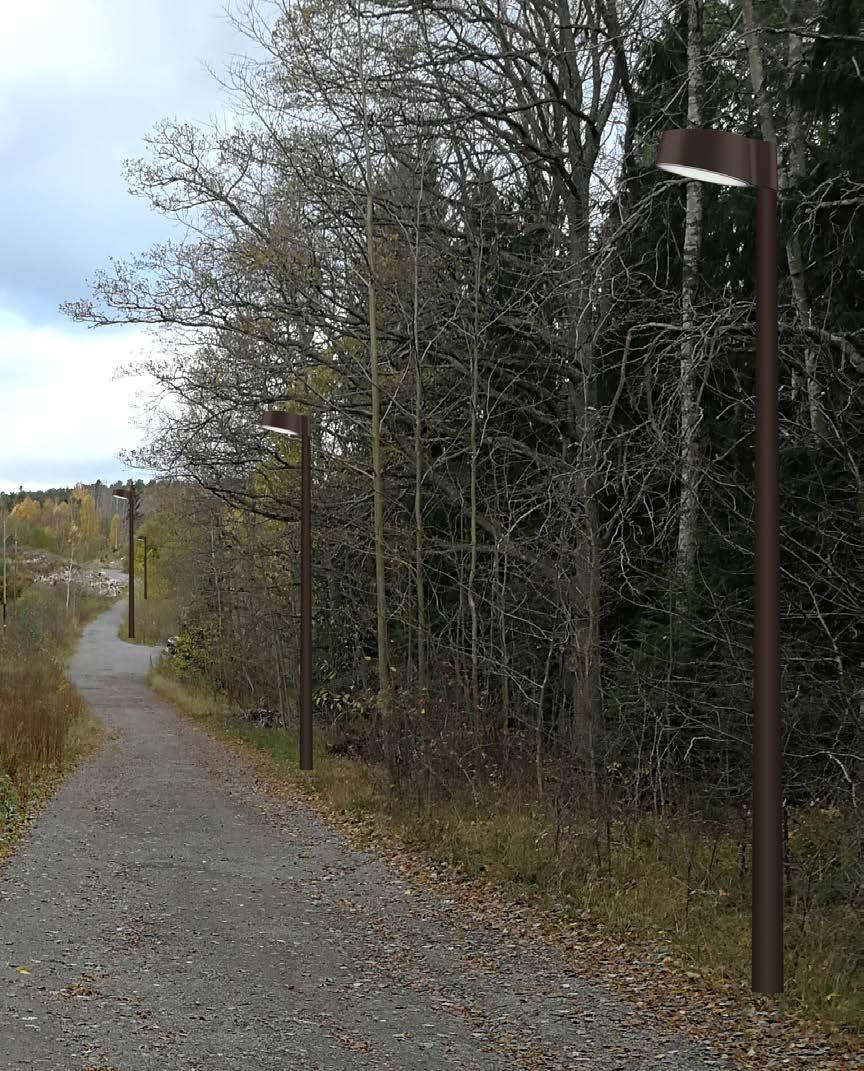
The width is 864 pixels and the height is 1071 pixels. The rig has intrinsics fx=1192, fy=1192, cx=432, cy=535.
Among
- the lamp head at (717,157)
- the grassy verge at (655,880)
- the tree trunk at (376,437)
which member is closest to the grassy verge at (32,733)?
the grassy verge at (655,880)

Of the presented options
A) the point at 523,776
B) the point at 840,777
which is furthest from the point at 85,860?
the point at 840,777

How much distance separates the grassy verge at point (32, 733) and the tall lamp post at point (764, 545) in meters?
7.13

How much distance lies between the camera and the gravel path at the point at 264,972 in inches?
220

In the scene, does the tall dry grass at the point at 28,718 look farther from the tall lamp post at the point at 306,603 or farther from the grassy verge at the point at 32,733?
the tall lamp post at the point at 306,603

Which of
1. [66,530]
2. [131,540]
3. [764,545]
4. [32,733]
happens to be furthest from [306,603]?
[66,530]

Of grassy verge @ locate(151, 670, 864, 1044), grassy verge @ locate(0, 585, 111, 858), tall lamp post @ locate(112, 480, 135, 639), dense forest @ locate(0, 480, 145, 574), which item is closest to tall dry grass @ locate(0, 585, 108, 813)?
grassy verge @ locate(0, 585, 111, 858)

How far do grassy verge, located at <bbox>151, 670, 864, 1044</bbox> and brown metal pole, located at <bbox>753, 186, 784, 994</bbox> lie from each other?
35cm

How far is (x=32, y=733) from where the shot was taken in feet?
56.7

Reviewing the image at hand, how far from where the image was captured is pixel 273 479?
20703 mm

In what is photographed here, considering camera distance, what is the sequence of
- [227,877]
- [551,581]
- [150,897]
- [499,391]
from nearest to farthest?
[150,897] → [227,877] → [551,581] → [499,391]

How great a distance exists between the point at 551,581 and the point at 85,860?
7045mm

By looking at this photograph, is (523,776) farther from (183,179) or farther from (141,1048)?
(183,179)

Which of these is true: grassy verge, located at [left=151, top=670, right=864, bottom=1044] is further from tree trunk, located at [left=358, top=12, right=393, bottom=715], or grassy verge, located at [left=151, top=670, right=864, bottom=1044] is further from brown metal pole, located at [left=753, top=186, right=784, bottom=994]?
tree trunk, located at [left=358, top=12, right=393, bottom=715]

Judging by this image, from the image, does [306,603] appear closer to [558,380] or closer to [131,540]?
[558,380]
